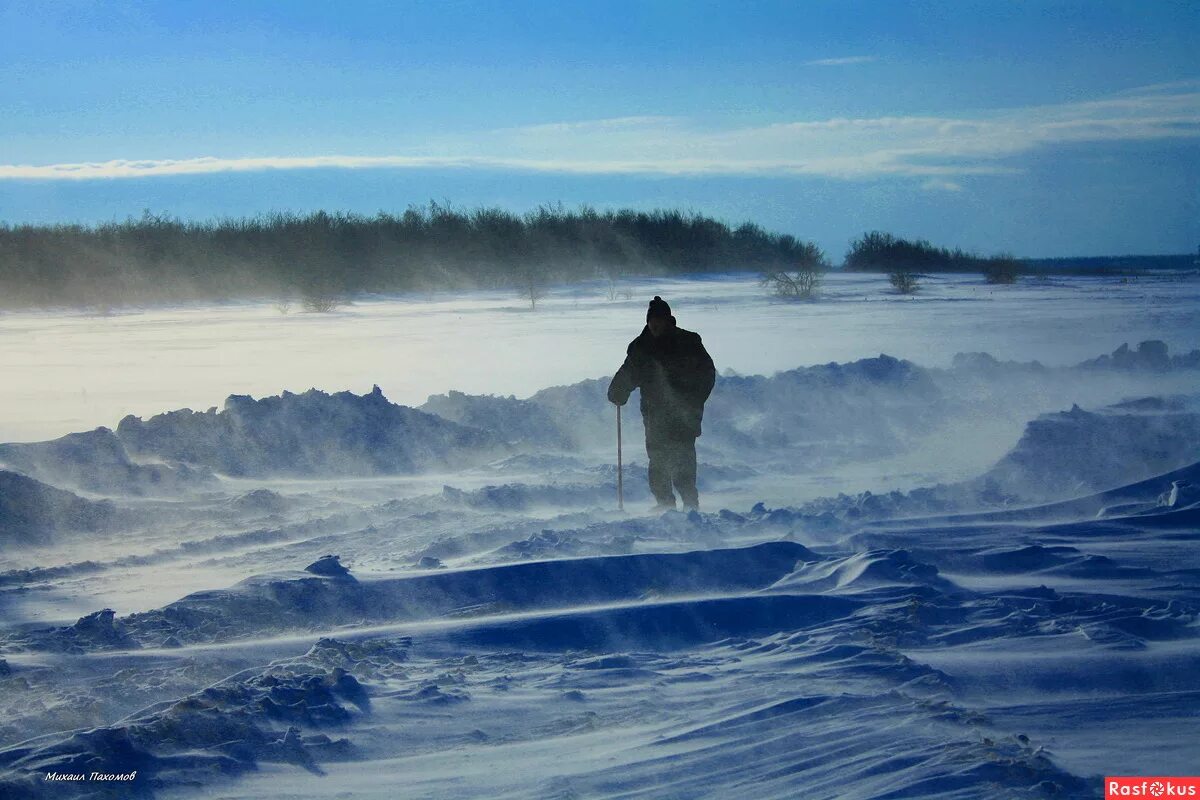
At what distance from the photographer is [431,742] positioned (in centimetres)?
386

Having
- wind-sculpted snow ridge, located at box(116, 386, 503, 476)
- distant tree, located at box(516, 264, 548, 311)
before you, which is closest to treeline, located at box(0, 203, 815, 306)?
distant tree, located at box(516, 264, 548, 311)

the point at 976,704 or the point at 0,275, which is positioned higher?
the point at 0,275

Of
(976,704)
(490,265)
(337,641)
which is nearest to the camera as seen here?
(976,704)

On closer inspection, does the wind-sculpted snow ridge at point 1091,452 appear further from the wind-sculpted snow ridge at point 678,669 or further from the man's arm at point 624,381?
the man's arm at point 624,381

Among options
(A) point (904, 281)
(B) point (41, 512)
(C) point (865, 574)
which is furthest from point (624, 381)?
(A) point (904, 281)

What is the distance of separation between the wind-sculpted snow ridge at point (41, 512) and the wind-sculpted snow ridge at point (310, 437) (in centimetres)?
166

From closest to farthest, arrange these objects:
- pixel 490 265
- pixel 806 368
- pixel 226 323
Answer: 1. pixel 806 368
2. pixel 226 323
3. pixel 490 265

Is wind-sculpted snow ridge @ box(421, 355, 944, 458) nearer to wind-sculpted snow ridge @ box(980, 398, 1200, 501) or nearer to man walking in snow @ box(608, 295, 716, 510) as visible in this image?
wind-sculpted snow ridge @ box(980, 398, 1200, 501)

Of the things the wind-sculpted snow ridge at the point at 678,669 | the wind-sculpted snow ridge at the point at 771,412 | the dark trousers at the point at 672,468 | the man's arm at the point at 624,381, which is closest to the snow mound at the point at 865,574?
the wind-sculpted snow ridge at the point at 678,669

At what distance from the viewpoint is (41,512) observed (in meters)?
7.46

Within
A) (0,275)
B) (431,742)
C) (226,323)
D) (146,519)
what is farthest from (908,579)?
(0,275)

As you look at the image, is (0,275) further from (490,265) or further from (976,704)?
(976,704)

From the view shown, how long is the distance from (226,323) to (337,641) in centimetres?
1540

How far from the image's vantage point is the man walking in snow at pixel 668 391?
24.7 feet
